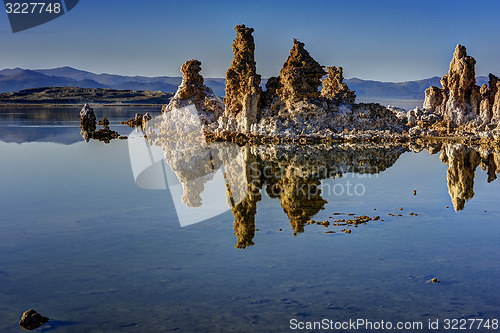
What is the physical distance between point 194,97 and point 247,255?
32466mm

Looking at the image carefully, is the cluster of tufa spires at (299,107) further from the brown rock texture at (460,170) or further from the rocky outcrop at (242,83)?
the brown rock texture at (460,170)

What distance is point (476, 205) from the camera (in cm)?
1686

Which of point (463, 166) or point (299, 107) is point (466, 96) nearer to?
point (299, 107)

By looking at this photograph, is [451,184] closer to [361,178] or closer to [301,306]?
[361,178]

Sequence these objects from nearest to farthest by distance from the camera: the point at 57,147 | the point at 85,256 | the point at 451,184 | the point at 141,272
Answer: the point at 141,272 → the point at 85,256 → the point at 451,184 → the point at 57,147

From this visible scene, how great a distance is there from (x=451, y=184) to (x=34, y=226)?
14421 millimetres

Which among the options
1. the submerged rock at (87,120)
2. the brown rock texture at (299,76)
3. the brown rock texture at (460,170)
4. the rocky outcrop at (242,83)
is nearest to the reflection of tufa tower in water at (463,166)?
the brown rock texture at (460,170)

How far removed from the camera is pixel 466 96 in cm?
4338

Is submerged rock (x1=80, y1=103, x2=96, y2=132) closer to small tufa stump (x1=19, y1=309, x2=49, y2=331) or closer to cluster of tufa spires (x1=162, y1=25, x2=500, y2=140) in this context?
cluster of tufa spires (x1=162, y1=25, x2=500, y2=140)

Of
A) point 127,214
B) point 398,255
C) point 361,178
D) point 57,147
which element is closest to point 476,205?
point 361,178

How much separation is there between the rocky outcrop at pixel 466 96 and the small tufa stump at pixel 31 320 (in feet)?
129

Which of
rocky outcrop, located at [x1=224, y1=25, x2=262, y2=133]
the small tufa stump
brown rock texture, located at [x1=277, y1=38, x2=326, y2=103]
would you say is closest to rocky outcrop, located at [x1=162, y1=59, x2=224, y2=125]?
rocky outcrop, located at [x1=224, y1=25, x2=262, y2=133]

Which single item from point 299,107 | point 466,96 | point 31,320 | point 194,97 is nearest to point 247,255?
point 31,320

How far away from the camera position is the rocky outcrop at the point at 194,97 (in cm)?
4228
